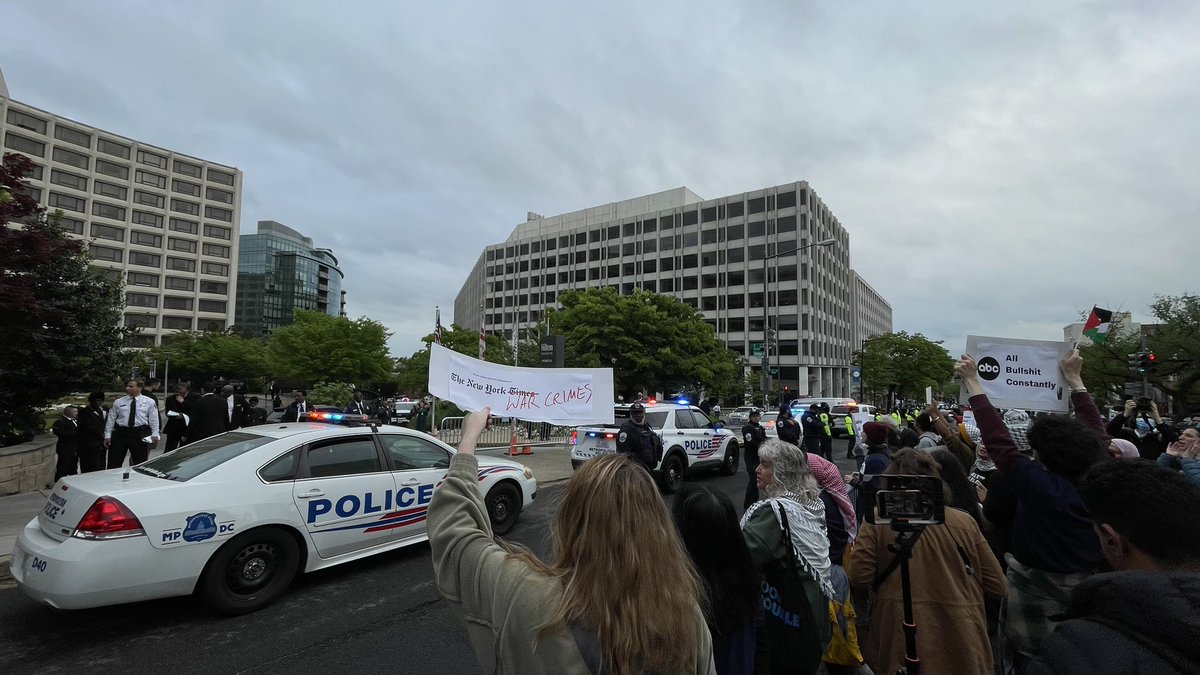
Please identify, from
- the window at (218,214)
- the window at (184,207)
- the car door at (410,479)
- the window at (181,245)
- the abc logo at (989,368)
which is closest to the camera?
the abc logo at (989,368)

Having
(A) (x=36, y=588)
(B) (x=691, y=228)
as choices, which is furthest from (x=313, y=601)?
(B) (x=691, y=228)

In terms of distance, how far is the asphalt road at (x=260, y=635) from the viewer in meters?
3.92

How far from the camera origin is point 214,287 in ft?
235

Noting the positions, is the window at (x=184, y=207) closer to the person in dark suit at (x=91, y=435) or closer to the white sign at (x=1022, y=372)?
the person in dark suit at (x=91, y=435)

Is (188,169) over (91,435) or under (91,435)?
over

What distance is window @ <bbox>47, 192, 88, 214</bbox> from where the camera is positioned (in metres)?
59.4

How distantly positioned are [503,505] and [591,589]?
21.1ft

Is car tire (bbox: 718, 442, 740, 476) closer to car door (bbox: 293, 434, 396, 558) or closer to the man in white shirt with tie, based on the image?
car door (bbox: 293, 434, 396, 558)

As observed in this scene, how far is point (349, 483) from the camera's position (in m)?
5.55

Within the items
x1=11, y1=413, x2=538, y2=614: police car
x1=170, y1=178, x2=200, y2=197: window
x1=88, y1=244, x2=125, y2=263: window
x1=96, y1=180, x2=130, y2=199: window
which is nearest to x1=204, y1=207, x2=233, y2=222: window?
x1=170, y1=178, x2=200, y2=197: window

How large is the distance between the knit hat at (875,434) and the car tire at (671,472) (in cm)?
519

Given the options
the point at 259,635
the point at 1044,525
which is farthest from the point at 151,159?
the point at 1044,525

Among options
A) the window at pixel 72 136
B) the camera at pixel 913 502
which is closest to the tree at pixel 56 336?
the camera at pixel 913 502

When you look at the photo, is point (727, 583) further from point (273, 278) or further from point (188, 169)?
point (273, 278)
